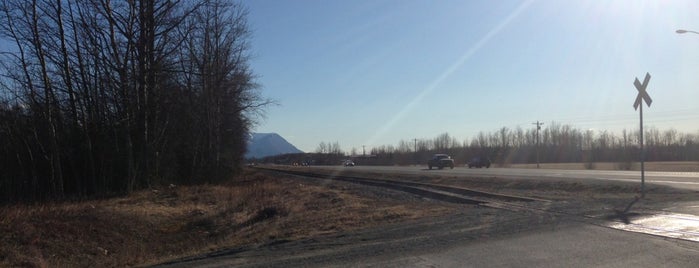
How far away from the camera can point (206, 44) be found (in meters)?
41.1

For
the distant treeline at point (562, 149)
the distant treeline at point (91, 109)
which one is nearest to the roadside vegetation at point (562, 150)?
the distant treeline at point (562, 149)

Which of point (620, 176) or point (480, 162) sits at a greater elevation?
point (480, 162)

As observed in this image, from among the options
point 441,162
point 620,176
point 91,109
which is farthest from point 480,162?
point 91,109

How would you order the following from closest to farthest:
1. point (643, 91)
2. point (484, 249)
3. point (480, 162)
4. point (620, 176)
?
point (484, 249), point (643, 91), point (620, 176), point (480, 162)

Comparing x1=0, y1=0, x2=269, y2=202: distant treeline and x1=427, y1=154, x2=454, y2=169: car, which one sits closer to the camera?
x1=0, y1=0, x2=269, y2=202: distant treeline

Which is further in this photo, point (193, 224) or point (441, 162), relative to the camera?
point (441, 162)

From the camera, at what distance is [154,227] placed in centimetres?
1786

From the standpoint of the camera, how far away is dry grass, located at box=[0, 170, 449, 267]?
12570 millimetres

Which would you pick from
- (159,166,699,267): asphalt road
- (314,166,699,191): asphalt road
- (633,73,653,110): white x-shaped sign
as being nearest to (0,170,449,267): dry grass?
(159,166,699,267): asphalt road

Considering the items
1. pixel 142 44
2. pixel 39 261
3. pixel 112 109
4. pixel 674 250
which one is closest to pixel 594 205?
pixel 674 250

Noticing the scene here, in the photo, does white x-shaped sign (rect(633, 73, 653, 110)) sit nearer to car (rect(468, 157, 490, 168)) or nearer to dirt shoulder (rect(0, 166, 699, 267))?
dirt shoulder (rect(0, 166, 699, 267))

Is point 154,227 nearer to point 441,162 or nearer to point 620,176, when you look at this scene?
point 620,176

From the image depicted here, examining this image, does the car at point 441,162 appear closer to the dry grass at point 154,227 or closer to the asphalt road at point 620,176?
the asphalt road at point 620,176

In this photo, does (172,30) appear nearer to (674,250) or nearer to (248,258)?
(248,258)
